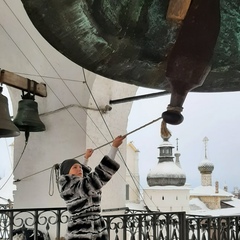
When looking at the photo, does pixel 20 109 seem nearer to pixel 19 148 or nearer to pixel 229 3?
pixel 19 148

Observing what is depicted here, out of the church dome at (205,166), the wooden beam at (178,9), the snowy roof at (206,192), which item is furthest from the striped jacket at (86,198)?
the church dome at (205,166)

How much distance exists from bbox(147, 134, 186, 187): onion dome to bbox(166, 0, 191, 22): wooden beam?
19.5m

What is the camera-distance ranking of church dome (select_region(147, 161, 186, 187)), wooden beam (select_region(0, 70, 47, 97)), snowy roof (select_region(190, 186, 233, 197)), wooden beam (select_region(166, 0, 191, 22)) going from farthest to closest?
snowy roof (select_region(190, 186, 233, 197)) → church dome (select_region(147, 161, 186, 187)) → wooden beam (select_region(0, 70, 47, 97)) → wooden beam (select_region(166, 0, 191, 22))

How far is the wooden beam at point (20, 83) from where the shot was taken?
11.9 feet

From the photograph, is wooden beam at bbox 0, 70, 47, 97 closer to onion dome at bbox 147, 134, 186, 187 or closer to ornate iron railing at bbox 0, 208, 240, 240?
ornate iron railing at bbox 0, 208, 240, 240

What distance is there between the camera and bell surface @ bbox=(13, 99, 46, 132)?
388cm

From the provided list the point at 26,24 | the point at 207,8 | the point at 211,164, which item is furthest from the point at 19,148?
the point at 211,164

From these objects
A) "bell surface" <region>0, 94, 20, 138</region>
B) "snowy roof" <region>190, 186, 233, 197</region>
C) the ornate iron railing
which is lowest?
the ornate iron railing

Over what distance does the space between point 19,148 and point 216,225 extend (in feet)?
7.17

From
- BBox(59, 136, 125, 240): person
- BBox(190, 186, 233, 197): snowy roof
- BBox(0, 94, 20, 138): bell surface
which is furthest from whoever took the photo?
BBox(190, 186, 233, 197): snowy roof

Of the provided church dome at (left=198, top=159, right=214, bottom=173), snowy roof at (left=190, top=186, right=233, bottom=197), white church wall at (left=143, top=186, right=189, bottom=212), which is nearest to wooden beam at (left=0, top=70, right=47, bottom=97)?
white church wall at (left=143, top=186, right=189, bottom=212)

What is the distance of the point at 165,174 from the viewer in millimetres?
20703

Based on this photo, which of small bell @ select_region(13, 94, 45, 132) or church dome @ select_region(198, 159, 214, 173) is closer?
small bell @ select_region(13, 94, 45, 132)

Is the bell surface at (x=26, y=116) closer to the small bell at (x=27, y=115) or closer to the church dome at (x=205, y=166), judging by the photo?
the small bell at (x=27, y=115)
